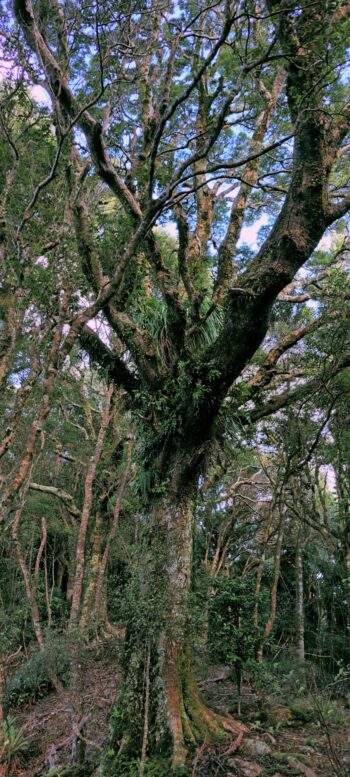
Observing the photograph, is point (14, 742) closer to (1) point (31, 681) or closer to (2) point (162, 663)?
(2) point (162, 663)

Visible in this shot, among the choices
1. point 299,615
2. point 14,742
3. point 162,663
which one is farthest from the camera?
point 299,615

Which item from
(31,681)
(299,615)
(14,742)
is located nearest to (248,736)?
(14,742)

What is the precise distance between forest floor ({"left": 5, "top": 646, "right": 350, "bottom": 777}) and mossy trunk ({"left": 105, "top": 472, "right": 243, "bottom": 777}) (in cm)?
29

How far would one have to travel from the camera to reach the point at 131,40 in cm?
513

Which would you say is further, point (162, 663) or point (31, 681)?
point (31, 681)

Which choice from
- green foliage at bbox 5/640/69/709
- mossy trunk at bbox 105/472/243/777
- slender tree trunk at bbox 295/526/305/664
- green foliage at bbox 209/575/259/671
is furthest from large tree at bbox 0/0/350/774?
slender tree trunk at bbox 295/526/305/664

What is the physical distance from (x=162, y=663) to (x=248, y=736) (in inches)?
44.1

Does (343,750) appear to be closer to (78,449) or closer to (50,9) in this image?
(50,9)

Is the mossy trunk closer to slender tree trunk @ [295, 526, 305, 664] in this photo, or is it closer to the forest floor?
the forest floor

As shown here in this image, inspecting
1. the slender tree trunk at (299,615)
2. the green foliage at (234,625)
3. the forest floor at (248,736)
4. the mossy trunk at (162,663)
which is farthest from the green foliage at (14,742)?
the slender tree trunk at (299,615)

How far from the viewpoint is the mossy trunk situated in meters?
4.06

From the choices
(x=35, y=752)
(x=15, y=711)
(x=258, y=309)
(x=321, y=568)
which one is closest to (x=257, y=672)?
(x=35, y=752)

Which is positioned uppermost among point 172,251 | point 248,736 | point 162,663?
point 172,251

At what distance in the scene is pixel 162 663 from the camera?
14.5 feet
